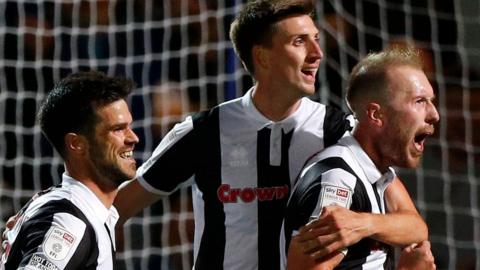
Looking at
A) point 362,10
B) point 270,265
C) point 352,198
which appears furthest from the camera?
point 362,10

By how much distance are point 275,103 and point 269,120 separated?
0.20 ft

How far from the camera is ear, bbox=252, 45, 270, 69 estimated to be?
4.29 meters

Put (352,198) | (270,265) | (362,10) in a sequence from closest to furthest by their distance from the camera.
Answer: (352,198)
(270,265)
(362,10)

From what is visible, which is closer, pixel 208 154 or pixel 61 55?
pixel 208 154

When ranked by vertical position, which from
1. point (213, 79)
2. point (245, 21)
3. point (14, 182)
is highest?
point (245, 21)

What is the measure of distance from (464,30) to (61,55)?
2.06 meters

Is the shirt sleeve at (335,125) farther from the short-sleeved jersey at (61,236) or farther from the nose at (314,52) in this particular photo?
the short-sleeved jersey at (61,236)

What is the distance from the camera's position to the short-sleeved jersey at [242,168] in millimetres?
4168

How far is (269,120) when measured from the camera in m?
4.27

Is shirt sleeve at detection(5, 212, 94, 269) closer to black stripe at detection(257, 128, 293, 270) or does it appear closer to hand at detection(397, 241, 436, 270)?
black stripe at detection(257, 128, 293, 270)

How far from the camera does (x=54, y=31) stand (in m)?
6.70

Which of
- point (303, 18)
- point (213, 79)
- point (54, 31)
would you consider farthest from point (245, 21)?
point (54, 31)

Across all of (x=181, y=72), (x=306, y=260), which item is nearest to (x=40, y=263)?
(x=306, y=260)

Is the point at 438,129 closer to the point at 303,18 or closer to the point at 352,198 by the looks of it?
the point at 303,18
